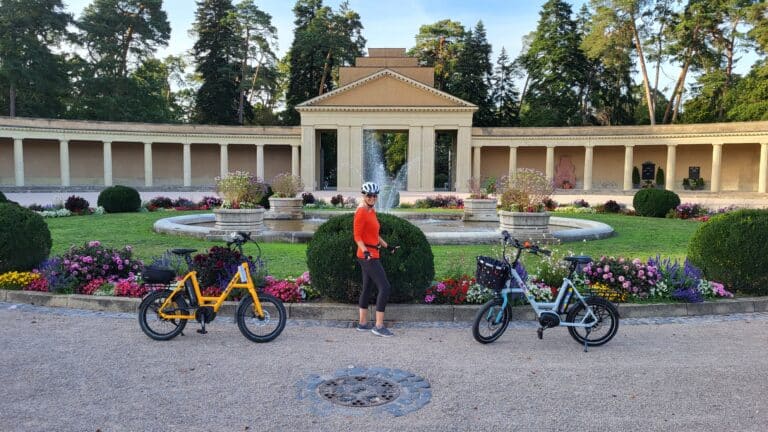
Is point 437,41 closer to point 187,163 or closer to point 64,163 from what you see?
point 187,163

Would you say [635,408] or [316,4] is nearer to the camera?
[635,408]

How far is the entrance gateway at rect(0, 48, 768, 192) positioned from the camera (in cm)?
4800

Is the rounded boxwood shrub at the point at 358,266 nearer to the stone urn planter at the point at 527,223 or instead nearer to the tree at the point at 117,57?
the stone urn planter at the point at 527,223

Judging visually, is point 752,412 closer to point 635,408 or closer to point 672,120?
point 635,408

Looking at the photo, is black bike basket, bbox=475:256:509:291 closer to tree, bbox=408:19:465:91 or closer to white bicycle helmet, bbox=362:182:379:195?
white bicycle helmet, bbox=362:182:379:195

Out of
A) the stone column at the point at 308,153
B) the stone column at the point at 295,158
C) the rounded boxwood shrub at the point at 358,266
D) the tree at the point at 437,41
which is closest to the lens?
the rounded boxwood shrub at the point at 358,266

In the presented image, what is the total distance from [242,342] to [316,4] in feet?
240

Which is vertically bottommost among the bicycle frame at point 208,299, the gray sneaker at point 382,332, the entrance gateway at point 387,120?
the gray sneaker at point 382,332

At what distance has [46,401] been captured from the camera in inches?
183

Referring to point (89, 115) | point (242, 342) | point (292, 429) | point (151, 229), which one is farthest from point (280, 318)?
point (89, 115)

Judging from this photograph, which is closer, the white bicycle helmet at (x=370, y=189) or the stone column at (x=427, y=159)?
the white bicycle helmet at (x=370, y=189)

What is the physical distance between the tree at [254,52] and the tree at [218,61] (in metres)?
0.81

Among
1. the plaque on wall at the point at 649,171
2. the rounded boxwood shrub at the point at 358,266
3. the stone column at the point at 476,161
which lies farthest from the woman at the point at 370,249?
the plaque on wall at the point at 649,171

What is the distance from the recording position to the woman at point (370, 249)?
6.65m
